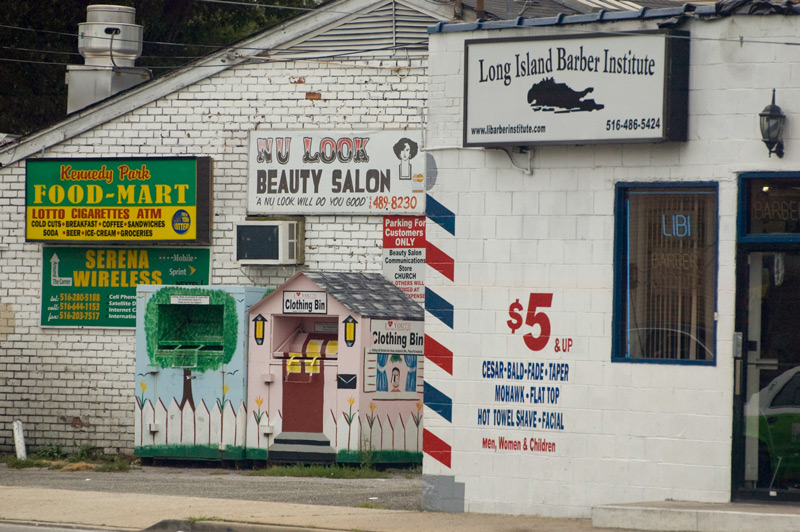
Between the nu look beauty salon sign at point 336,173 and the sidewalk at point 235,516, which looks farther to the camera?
the nu look beauty salon sign at point 336,173

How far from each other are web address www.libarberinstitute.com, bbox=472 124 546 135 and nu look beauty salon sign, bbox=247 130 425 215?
4046 mm

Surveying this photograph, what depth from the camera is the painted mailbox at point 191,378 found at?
46.2 ft

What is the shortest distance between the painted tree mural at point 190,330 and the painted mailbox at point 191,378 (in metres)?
0.01

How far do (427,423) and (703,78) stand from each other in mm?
3664

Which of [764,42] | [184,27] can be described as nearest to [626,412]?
[764,42]

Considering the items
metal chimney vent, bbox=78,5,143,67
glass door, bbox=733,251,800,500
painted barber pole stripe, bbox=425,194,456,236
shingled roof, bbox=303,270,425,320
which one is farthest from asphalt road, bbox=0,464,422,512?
metal chimney vent, bbox=78,5,143,67

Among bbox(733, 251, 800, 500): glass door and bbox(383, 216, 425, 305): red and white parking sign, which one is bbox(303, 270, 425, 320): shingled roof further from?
bbox(733, 251, 800, 500): glass door

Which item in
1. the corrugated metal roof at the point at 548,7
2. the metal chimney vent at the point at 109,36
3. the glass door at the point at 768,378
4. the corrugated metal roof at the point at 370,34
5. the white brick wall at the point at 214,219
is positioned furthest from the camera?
the metal chimney vent at the point at 109,36

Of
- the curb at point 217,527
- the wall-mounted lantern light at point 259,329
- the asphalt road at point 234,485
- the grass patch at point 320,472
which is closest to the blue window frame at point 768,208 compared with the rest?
the asphalt road at point 234,485

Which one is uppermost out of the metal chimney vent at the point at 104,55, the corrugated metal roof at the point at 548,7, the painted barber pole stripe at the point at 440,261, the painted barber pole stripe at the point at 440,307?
Result: the corrugated metal roof at the point at 548,7

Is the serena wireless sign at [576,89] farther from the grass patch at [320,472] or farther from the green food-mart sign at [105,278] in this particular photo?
the green food-mart sign at [105,278]

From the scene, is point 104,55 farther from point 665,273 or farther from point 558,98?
point 665,273

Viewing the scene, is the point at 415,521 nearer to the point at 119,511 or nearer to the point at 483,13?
the point at 119,511

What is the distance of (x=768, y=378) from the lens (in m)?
9.74
